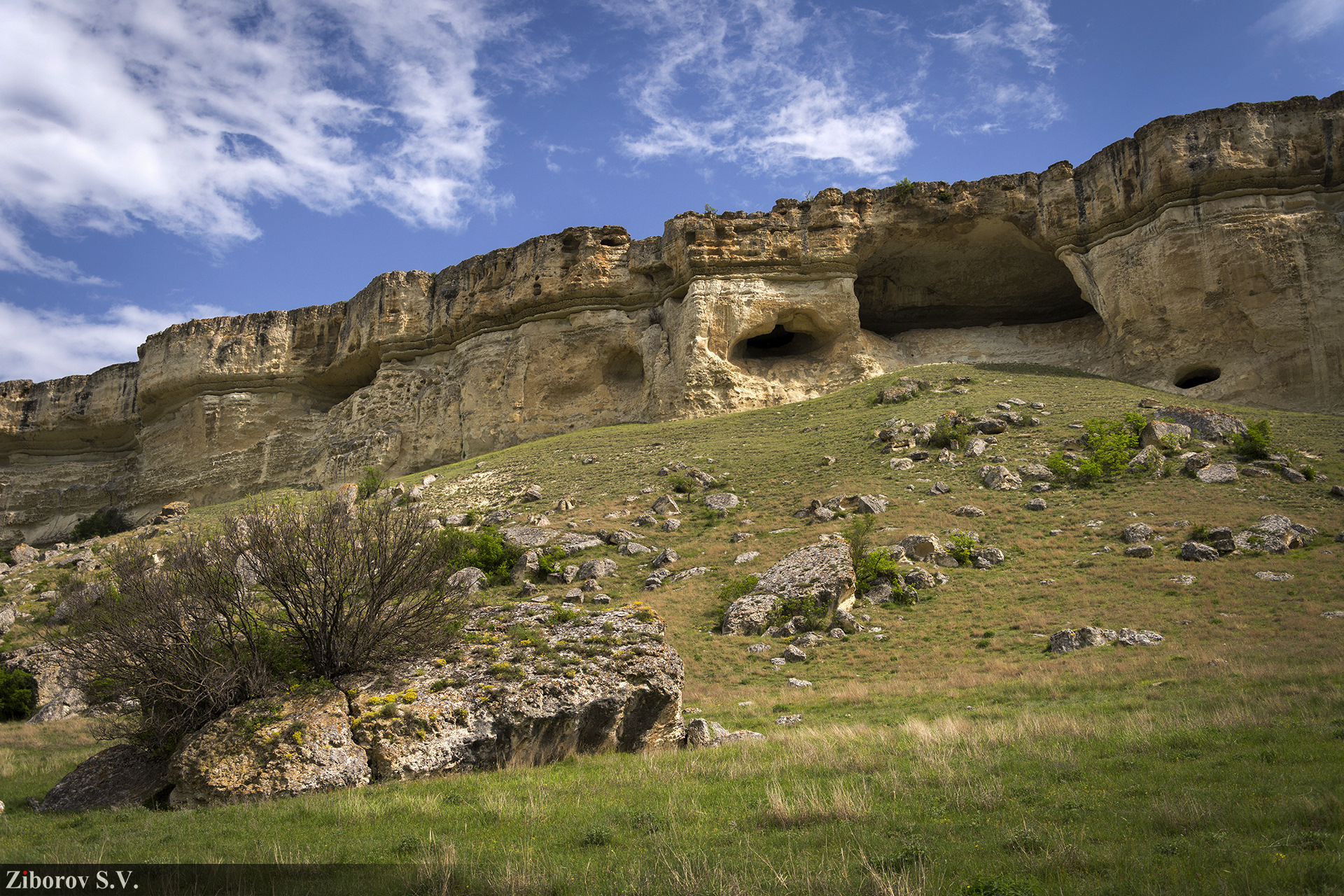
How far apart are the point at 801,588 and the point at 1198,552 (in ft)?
27.1

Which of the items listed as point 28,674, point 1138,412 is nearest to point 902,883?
point 28,674

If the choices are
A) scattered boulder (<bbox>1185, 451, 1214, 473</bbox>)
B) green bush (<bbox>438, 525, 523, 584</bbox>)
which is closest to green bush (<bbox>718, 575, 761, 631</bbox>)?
green bush (<bbox>438, 525, 523, 584</bbox>)

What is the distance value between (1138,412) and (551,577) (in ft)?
60.4

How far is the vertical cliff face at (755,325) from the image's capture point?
94.2ft

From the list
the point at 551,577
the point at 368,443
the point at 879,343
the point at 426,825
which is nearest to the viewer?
the point at 426,825

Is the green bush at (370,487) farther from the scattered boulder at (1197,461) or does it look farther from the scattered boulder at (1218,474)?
the scattered boulder at (1218,474)

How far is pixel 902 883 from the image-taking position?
4254mm

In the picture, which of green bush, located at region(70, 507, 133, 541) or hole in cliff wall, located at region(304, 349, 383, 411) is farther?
hole in cliff wall, located at region(304, 349, 383, 411)

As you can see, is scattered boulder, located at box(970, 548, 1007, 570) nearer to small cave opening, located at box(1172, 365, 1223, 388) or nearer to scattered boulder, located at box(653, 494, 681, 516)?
scattered boulder, located at box(653, 494, 681, 516)

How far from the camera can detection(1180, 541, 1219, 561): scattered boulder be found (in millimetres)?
16547

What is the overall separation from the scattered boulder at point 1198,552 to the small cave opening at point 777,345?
67.1 ft

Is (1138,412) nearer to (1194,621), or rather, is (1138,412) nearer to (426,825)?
(1194,621)

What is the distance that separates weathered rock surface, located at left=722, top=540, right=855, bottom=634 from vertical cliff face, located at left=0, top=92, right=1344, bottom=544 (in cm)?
1559

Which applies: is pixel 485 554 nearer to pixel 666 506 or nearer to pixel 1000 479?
pixel 666 506
